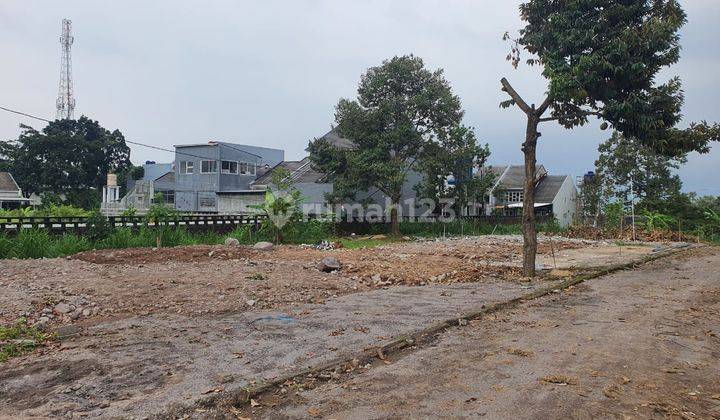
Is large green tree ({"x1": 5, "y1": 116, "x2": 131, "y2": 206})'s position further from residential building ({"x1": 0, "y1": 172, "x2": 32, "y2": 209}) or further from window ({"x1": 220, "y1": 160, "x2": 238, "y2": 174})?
window ({"x1": 220, "y1": 160, "x2": 238, "y2": 174})

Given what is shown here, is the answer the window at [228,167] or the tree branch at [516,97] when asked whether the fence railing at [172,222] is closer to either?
the tree branch at [516,97]

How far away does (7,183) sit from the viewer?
137 feet

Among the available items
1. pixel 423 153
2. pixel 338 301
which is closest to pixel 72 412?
pixel 338 301

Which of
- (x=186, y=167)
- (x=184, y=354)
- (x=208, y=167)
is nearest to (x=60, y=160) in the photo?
(x=186, y=167)

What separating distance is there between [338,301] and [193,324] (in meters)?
2.25

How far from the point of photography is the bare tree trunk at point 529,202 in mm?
10711

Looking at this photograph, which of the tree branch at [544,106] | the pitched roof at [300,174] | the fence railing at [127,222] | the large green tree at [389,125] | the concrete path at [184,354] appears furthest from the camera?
the pitched roof at [300,174]

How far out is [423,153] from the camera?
27.1 m

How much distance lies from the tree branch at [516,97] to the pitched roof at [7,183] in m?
42.0

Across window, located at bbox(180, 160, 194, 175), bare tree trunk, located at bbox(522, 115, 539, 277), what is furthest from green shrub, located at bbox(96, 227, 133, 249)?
window, located at bbox(180, 160, 194, 175)

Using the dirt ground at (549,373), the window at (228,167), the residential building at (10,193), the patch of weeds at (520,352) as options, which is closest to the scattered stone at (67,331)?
the dirt ground at (549,373)

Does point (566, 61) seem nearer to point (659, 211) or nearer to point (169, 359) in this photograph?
point (169, 359)

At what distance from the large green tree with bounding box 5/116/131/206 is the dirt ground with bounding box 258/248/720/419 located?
148ft

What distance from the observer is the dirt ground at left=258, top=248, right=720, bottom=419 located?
3.71 m
